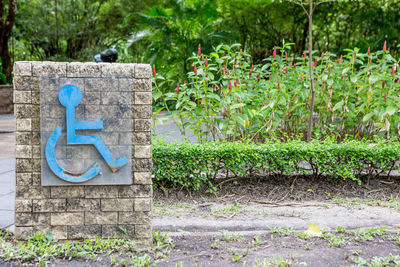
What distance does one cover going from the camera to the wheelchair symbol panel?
318cm

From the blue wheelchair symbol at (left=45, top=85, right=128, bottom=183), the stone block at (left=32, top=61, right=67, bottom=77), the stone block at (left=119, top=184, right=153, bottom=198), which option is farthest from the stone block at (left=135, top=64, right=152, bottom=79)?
the stone block at (left=119, top=184, right=153, bottom=198)

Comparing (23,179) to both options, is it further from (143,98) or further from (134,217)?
(143,98)

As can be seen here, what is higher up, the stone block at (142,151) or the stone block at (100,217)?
the stone block at (142,151)

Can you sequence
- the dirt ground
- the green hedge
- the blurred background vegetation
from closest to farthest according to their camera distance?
the dirt ground
the green hedge
the blurred background vegetation

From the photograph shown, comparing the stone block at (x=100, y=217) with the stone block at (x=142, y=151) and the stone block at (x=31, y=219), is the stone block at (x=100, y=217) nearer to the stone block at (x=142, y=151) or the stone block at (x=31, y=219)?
the stone block at (x=31, y=219)

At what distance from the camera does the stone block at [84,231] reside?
330 cm

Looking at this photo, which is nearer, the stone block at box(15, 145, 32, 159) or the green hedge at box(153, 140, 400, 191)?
the stone block at box(15, 145, 32, 159)

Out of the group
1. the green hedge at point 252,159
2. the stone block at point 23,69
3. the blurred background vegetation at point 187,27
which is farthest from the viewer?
the blurred background vegetation at point 187,27

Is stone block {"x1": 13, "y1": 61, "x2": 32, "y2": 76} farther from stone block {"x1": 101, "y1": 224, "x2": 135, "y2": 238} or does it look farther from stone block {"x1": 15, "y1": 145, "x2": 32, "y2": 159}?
stone block {"x1": 101, "y1": 224, "x2": 135, "y2": 238}

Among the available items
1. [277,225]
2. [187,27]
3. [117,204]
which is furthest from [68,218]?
[187,27]

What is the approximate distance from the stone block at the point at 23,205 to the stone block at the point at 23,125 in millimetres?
554

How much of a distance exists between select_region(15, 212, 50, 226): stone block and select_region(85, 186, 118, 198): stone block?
1.19ft

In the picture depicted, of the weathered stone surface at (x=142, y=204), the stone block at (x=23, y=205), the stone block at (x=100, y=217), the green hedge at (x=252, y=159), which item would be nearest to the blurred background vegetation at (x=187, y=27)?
the green hedge at (x=252, y=159)

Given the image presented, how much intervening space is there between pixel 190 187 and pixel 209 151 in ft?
1.63
